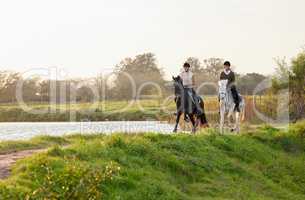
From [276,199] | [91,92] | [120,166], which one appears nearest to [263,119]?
[91,92]

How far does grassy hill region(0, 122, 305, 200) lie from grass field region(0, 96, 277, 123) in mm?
12000

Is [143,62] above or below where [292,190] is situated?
above

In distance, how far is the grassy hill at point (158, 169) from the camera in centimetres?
902

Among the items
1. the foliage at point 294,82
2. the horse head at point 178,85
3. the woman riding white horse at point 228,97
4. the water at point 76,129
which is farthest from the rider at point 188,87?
the foliage at point 294,82

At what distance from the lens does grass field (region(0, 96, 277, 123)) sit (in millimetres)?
31184

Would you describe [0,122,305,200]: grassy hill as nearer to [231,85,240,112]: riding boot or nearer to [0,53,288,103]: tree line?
[231,85,240,112]: riding boot

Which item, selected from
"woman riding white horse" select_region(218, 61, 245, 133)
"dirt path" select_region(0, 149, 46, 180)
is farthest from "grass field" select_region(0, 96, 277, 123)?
"dirt path" select_region(0, 149, 46, 180)

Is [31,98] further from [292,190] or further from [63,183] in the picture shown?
[63,183]

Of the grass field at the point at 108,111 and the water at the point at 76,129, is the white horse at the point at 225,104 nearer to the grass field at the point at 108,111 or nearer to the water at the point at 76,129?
the water at the point at 76,129

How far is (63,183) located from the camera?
8.98m

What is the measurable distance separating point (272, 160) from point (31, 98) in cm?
2047

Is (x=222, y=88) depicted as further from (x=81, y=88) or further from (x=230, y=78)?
(x=81, y=88)

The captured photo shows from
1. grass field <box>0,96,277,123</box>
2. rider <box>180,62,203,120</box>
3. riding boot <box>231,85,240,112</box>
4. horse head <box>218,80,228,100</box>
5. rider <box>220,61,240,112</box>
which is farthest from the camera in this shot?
grass field <box>0,96,277,123</box>

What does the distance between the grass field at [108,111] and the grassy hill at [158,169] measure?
12.0 meters
